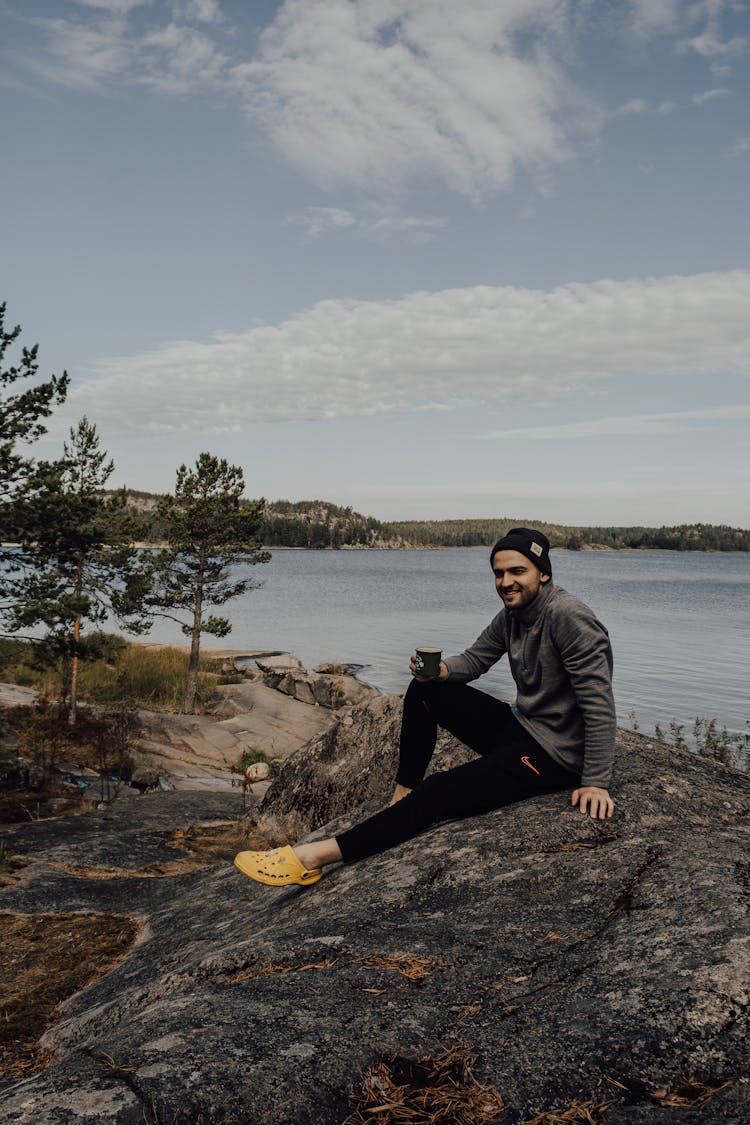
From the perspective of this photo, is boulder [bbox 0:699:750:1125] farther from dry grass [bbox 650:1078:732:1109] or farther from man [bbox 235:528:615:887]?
man [bbox 235:528:615:887]

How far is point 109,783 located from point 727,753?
38.6 ft

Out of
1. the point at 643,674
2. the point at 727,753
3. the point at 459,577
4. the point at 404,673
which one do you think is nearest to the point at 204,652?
the point at 404,673

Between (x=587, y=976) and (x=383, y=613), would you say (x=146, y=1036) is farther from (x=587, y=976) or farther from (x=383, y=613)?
(x=383, y=613)

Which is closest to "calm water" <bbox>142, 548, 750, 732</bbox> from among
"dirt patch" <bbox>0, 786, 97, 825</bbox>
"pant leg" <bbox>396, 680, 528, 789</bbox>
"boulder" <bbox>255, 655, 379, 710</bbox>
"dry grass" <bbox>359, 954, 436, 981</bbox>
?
"boulder" <bbox>255, 655, 379, 710</bbox>

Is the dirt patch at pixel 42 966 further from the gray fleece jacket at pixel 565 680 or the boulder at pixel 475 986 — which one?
the gray fleece jacket at pixel 565 680

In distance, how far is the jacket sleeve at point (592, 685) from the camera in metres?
4.23

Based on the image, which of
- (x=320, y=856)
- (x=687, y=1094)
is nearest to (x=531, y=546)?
(x=320, y=856)

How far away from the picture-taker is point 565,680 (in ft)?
14.7

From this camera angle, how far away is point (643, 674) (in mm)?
29531

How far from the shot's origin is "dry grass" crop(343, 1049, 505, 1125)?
2.15 meters

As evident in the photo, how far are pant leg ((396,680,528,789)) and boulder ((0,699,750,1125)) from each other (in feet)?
2.03

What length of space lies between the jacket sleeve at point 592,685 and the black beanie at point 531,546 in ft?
1.27

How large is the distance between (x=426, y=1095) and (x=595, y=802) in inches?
89.8

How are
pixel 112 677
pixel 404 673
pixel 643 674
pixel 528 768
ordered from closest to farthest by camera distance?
pixel 528 768 < pixel 112 677 < pixel 643 674 < pixel 404 673
